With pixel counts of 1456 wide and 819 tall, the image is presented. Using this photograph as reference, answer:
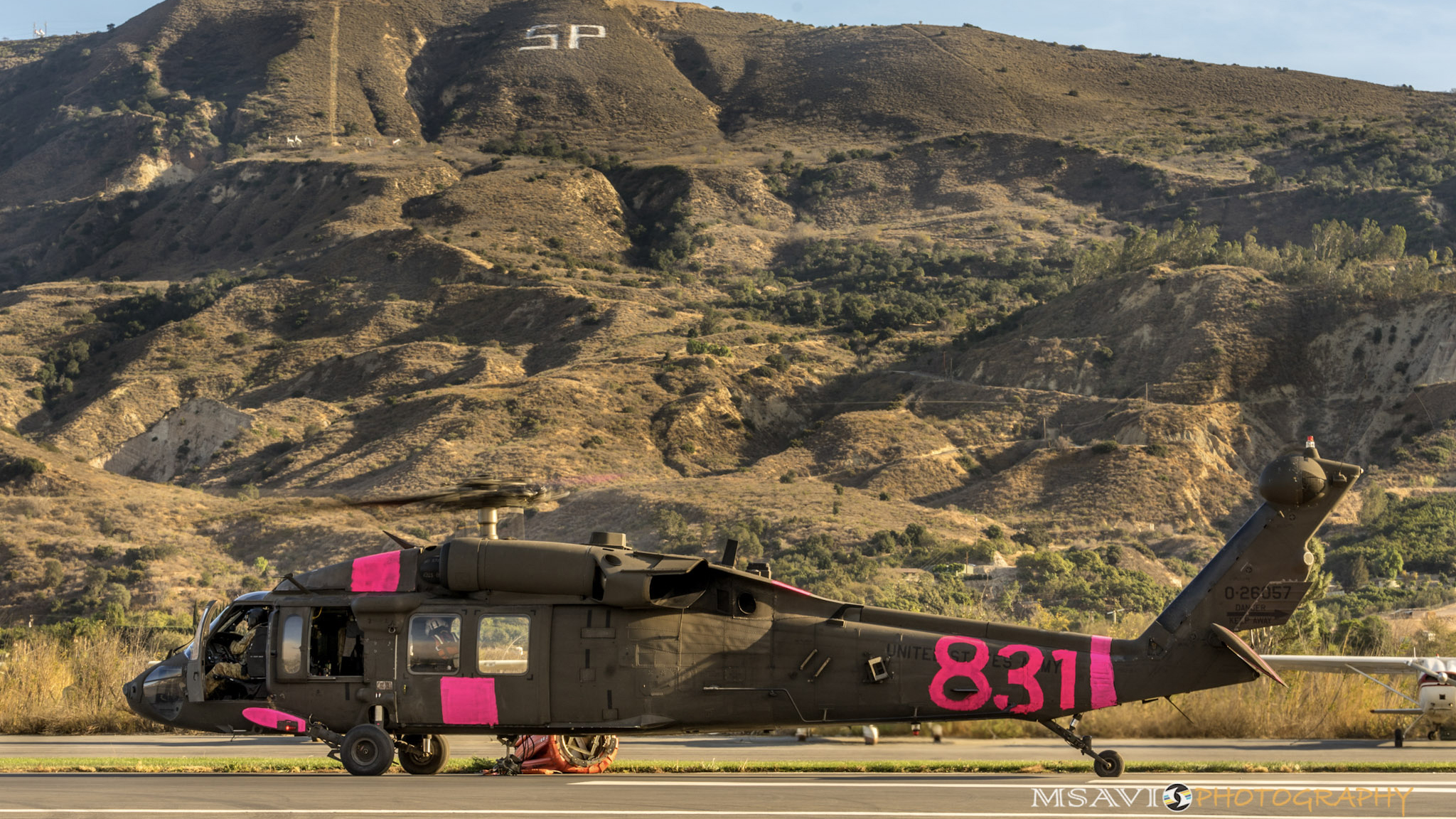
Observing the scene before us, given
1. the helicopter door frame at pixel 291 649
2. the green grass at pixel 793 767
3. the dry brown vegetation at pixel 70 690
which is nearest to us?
the helicopter door frame at pixel 291 649

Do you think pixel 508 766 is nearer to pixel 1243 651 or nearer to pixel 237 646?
pixel 237 646

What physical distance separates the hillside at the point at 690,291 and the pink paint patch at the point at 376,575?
92 cm

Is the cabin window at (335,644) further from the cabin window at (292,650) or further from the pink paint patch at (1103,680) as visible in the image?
the pink paint patch at (1103,680)

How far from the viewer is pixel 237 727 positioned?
14039mm

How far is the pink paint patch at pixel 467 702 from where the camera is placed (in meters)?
13.3

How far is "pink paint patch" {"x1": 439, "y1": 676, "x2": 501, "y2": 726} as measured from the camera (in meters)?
13.3

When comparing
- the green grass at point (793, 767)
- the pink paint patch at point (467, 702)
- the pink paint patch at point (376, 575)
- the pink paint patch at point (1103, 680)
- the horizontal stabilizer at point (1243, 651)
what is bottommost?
the green grass at point (793, 767)

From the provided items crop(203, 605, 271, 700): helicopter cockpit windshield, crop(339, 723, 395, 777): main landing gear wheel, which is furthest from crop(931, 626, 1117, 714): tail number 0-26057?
crop(203, 605, 271, 700): helicopter cockpit windshield

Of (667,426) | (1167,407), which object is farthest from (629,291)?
(1167,407)

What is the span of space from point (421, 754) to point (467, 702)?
1535 millimetres

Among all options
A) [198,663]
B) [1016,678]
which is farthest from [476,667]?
[1016,678]

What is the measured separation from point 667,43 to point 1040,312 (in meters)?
98.1

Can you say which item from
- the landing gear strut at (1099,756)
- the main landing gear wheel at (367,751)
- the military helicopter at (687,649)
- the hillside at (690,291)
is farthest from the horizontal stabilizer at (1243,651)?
the main landing gear wheel at (367,751)

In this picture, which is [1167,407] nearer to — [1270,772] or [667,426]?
[667,426]
